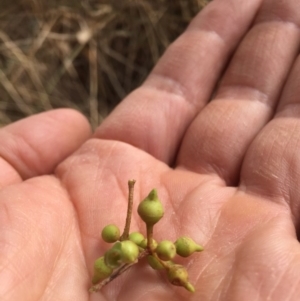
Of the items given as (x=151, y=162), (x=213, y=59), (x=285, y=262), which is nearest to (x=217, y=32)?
(x=213, y=59)

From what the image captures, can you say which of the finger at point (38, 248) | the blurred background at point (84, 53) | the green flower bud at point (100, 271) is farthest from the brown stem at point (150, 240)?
the blurred background at point (84, 53)

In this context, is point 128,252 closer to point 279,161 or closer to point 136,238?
point 136,238

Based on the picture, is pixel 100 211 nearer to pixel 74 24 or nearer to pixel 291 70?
pixel 291 70

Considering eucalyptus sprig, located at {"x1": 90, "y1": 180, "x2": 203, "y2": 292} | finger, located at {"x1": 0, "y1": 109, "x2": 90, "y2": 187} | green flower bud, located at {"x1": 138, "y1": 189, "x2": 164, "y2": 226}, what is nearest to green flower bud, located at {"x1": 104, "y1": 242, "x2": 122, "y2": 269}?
eucalyptus sprig, located at {"x1": 90, "y1": 180, "x2": 203, "y2": 292}

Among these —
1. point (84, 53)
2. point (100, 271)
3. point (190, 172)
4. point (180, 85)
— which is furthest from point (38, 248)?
point (84, 53)

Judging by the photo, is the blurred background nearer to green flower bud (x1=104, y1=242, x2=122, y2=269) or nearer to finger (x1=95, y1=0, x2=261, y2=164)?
finger (x1=95, y1=0, x2=261, y2=164)

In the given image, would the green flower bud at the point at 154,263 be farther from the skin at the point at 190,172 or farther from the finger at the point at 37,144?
the finger at the point at 37,144
